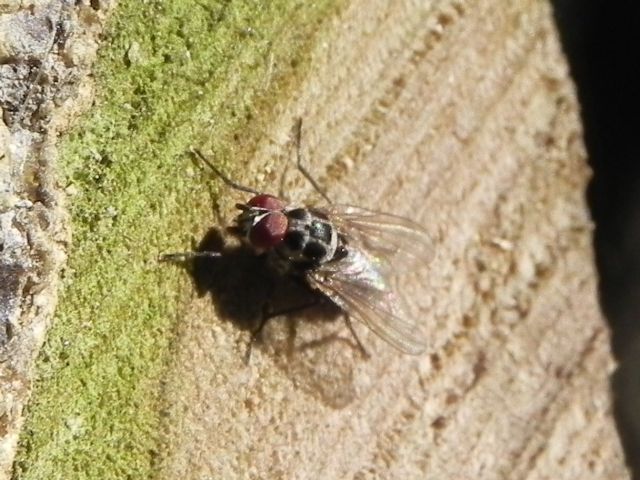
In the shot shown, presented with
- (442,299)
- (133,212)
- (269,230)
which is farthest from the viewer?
(442,299)

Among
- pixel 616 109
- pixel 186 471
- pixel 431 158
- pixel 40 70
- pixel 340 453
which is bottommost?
pixel 186 471

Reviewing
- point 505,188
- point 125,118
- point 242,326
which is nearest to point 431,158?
point 505,188

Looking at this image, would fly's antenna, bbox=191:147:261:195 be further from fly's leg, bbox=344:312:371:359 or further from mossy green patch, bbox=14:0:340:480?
fly's leg, bbox=344:312:371:359

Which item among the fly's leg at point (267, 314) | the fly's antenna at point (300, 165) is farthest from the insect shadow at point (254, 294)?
the fly's antenna at point (300, 165)

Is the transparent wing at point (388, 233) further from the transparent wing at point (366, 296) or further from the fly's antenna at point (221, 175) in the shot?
the fly's antenna at point (221, 175)

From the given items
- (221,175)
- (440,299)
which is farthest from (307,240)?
(221,175)

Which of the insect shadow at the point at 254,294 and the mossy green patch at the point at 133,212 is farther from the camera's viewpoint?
the insect shadow at the point at 254,294

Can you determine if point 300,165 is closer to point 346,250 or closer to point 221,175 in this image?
point 221,175

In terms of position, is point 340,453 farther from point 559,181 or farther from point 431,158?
point 559,181
